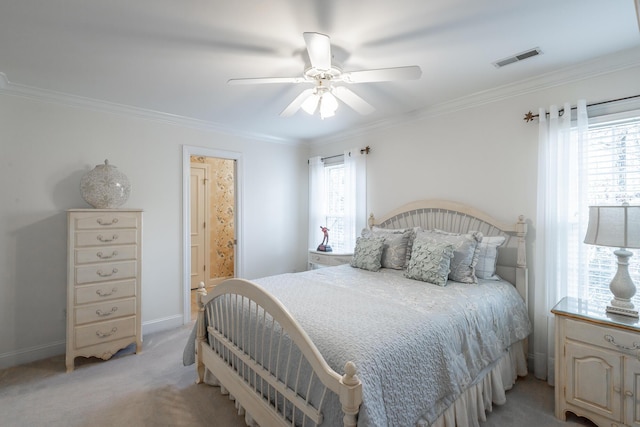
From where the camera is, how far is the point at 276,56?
219cm

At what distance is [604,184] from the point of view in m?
2.28

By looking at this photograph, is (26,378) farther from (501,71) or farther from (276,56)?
(501,71)

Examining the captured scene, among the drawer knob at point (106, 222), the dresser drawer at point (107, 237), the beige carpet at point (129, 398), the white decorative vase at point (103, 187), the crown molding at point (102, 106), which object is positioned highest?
the crown molding at point (102, 106)

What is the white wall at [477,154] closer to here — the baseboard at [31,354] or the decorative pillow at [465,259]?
the decorative pillow at [465,259]

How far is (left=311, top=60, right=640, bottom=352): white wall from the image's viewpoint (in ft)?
8.27

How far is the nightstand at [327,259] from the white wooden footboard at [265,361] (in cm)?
187

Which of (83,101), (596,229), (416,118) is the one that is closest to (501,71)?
(416,118)

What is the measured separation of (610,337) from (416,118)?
2.58 meters

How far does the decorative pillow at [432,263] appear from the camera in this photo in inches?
96.3

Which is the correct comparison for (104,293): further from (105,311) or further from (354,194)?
(354,194)

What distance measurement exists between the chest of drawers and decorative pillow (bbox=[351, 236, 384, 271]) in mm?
2200

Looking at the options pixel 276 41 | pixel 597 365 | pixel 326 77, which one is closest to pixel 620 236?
pixel 597 365

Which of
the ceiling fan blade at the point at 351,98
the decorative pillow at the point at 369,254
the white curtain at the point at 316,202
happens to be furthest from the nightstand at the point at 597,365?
the white curtain at the point at 316,202

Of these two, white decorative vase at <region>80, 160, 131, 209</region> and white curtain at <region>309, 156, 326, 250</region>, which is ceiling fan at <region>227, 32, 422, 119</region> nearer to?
white decorative vase at <region>80, 160, 131, 209</region>
